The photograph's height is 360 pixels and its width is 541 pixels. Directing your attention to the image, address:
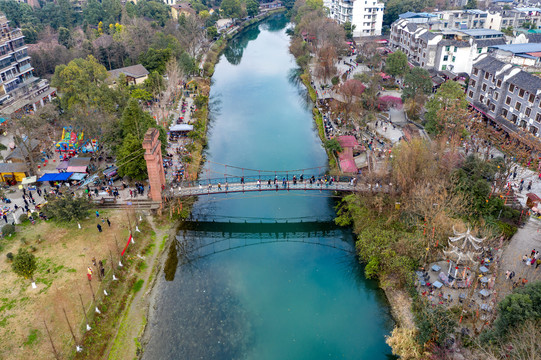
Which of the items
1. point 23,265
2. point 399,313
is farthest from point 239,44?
point 399,313

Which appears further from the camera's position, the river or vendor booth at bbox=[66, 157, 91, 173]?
vendor booth at bbox=[66, 157, 91, 173]

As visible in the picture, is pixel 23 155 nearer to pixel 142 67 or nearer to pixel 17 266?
pixel 17 266

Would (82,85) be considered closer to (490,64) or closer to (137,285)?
(137,285)

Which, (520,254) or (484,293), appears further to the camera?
(520,254)

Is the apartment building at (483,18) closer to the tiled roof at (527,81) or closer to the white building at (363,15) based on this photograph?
the white building at (363,15)

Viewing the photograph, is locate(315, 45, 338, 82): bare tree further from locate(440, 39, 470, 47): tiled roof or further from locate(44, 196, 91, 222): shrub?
locate(44, 196, 91, 222): shrub

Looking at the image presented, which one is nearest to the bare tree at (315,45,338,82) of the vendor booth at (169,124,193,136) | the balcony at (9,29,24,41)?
the vendor booth at (169,124,193,136)
